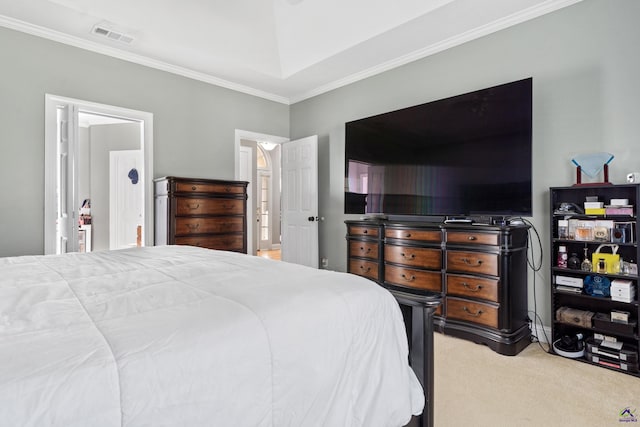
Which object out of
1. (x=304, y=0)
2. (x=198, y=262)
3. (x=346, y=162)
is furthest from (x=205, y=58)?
(x=198, y=262)

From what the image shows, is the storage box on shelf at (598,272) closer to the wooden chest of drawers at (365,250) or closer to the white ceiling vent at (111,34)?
the wooden chest of drawers at (365,250)

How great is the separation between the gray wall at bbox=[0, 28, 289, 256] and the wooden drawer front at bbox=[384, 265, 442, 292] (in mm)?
2586

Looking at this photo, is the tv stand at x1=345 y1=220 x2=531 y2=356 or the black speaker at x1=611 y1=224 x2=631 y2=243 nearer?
the black speaker at x1=611 y1=224 x2=631 y2=243

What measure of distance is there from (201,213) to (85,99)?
1619 mm

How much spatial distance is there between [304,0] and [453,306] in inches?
130

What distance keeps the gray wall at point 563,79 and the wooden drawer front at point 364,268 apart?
137 cm

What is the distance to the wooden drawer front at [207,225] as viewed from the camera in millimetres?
3680

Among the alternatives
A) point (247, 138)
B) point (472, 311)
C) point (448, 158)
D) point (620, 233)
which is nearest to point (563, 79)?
point (448, 158)

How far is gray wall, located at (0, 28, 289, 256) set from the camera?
3.21 m

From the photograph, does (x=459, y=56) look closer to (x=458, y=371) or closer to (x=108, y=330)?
(x=458, y=371)

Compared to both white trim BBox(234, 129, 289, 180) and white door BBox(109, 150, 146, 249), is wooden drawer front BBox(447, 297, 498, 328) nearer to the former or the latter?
white trim BBox(234, 129, 289, 180)

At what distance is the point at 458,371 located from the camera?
235 cm

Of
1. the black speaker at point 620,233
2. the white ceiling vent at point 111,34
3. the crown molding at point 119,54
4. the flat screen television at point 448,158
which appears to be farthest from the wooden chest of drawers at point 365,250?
the white ceiling vent at point 111,34

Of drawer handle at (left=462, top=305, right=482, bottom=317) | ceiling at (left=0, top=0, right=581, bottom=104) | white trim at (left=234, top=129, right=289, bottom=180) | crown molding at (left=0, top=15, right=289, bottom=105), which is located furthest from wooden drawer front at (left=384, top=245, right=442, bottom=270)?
crown molding at (left=0, top=15, right=289, bottom=105)
